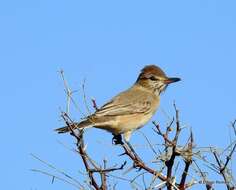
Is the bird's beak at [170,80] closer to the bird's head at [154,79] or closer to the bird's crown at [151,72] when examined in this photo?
the bird's head at [154,79]

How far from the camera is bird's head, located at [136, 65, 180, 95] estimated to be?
35.1ft

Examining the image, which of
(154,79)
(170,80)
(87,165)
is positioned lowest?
(87,165)

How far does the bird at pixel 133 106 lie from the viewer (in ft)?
29.3

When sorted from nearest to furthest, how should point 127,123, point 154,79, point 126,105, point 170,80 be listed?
1. point 127,123
2. point 126,105
3. point 170,80
4. point 154,79

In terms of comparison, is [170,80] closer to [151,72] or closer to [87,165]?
[151,72]

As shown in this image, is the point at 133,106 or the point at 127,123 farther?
the point at 133,106

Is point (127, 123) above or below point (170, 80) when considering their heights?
below

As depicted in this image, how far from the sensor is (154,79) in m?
10.8

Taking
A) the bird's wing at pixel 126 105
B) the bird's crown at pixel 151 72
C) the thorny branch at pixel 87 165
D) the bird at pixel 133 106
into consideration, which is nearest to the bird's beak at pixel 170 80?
the bird at pixel 133 106

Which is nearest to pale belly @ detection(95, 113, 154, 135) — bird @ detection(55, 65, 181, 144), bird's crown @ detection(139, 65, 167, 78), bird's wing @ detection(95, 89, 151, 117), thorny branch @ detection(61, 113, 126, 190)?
bird @ detection(55, 65, 181, 144)

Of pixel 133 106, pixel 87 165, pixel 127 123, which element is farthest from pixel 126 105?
pixel 87 165

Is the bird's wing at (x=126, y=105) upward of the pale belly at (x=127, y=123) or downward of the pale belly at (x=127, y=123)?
upward

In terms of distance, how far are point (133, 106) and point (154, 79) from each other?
1.13 metres

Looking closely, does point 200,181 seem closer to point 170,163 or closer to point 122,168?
point 170,163
